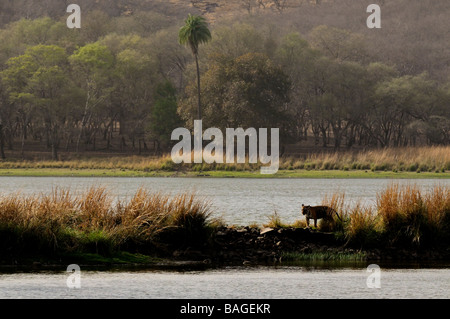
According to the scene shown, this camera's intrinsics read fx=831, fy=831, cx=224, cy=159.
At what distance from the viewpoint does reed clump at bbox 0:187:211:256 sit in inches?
709

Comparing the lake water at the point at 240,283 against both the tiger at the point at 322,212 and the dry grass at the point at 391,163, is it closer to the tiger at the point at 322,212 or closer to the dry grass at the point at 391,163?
the tiger at the point at 322,212

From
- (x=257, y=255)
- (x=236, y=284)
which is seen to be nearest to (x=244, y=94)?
(x=257, y=255)

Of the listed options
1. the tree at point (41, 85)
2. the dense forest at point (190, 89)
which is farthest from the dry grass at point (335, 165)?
the tree at point (41, 85)

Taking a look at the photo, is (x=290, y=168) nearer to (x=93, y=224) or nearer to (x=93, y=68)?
(x=93, y=68)

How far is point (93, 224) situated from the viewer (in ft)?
60.9

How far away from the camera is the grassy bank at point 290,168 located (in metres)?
62.4

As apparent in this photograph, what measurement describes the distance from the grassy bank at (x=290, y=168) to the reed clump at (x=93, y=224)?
41400mm

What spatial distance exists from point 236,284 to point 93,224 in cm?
420

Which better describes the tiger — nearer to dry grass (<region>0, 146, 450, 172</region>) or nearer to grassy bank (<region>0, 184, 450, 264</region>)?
grassy bank (<region>0, 184, 450, 264</region>)

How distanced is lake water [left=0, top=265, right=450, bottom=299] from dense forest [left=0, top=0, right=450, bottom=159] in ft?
195

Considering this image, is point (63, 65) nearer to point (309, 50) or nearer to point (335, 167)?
point (309, 50)

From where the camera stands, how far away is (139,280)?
16.3 m

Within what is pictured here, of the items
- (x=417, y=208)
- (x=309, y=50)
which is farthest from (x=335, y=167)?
(x=417, y=208)

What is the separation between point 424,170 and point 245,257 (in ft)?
152
